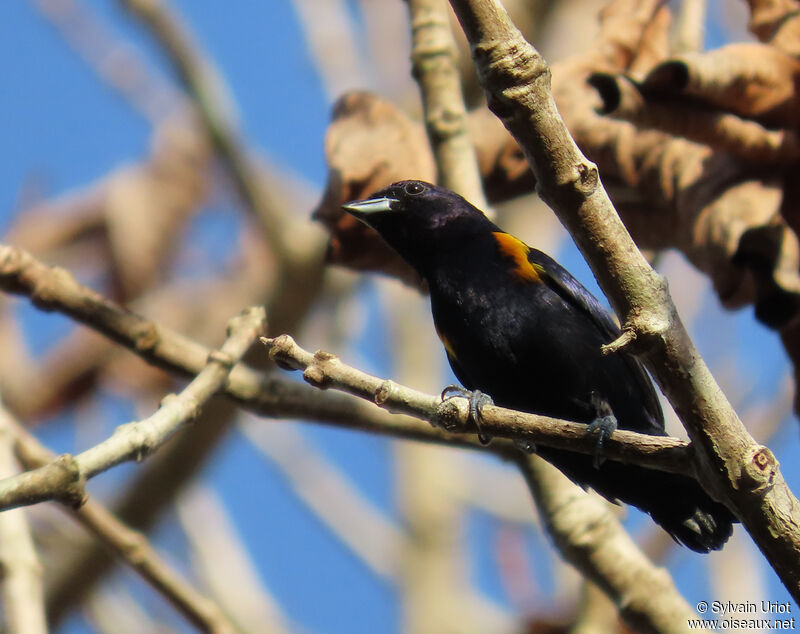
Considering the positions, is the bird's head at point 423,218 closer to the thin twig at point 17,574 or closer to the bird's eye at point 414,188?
the bird's eye at point 414,188

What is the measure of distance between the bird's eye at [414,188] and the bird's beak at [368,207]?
75 mm

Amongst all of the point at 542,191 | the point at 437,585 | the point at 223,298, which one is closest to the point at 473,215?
the point at 542,191

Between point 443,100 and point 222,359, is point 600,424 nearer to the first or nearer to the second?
point 222,359

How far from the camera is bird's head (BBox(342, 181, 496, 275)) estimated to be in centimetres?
449

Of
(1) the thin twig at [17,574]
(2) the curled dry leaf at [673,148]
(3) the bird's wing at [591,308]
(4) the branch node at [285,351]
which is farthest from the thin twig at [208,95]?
(4) the branch node at [285,351]

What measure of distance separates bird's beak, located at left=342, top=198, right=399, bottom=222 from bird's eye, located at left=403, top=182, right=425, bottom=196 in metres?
0.08

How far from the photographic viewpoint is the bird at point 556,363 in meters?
3.88

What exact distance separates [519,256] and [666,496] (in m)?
1.12

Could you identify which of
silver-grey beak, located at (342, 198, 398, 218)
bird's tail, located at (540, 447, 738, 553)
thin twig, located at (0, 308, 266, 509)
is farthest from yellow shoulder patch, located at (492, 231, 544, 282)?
thin twig, located at (0, 308, 266, 509)

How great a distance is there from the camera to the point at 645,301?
2.52 metres

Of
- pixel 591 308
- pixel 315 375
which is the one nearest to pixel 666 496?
pixel 591 308

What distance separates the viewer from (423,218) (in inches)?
179

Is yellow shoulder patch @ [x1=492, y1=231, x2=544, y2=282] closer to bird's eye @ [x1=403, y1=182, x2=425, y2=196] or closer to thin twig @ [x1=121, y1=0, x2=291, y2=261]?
bird's eye @ [x1=403, y1=182, x2=425, y2=196]

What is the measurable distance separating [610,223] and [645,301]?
0.67 ft
